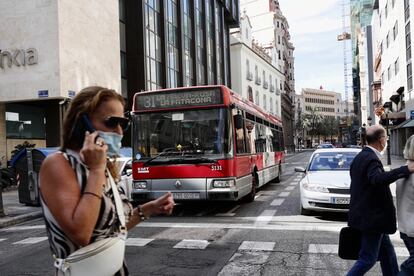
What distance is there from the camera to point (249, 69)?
58.8 metres

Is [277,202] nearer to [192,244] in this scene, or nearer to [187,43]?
[192,244]

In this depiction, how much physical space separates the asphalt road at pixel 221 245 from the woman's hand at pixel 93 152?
4.09m

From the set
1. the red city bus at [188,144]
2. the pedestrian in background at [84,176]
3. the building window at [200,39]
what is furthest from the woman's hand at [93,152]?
the building window at [200,39]

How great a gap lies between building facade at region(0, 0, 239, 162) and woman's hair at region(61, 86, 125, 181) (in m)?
12.3

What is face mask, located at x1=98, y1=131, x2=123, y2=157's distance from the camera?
212cm

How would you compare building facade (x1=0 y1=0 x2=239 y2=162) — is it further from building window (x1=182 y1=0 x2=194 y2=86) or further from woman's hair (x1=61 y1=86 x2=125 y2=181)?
woman's hair (x1=61 y1=86 x2=125 y2=181)

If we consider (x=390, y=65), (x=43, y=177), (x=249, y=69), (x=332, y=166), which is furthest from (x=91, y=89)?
(x=249, y=69)

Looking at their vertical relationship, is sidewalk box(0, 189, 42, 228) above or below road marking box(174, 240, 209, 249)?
below

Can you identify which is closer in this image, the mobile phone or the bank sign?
the mobile phone

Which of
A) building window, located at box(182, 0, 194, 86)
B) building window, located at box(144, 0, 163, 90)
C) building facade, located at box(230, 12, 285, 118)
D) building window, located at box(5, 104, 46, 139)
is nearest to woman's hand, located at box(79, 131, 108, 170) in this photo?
building window, located at box(5, 104, 46, 139)

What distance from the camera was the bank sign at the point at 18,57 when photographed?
A: 793 inches

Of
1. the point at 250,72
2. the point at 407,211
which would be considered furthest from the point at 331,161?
the point at 250,72

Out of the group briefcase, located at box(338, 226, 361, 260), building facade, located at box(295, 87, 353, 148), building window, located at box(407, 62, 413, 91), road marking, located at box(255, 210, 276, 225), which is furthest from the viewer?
building facade, located at box(295, 87, 353, 148)

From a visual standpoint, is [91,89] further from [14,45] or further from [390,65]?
[390,65]
